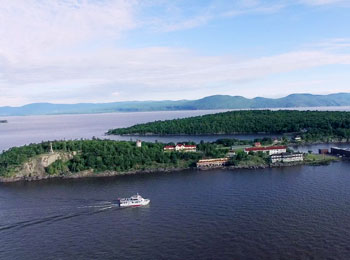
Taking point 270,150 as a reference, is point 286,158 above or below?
below

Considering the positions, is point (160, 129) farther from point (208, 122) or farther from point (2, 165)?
point (2, 165)

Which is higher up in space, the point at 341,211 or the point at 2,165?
the point at 2,165

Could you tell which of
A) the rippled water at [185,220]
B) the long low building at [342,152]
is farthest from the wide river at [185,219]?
the long low building at [342,152]

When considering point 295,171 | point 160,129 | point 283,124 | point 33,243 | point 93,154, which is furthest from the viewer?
point 160,129

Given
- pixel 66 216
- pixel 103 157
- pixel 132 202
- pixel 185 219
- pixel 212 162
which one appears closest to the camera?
pixel 185 219

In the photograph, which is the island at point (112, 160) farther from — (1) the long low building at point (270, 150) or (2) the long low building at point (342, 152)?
(2) the long low building at point (342, 152)

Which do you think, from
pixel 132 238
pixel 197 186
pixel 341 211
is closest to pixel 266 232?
pixel 341 211

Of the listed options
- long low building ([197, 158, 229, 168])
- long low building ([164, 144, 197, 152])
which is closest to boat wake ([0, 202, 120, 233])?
long low building ([197, 158, 229, 168])

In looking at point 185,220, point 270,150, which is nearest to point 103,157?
point 185,220

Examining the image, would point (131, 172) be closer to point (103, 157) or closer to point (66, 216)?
point (103, 157)
